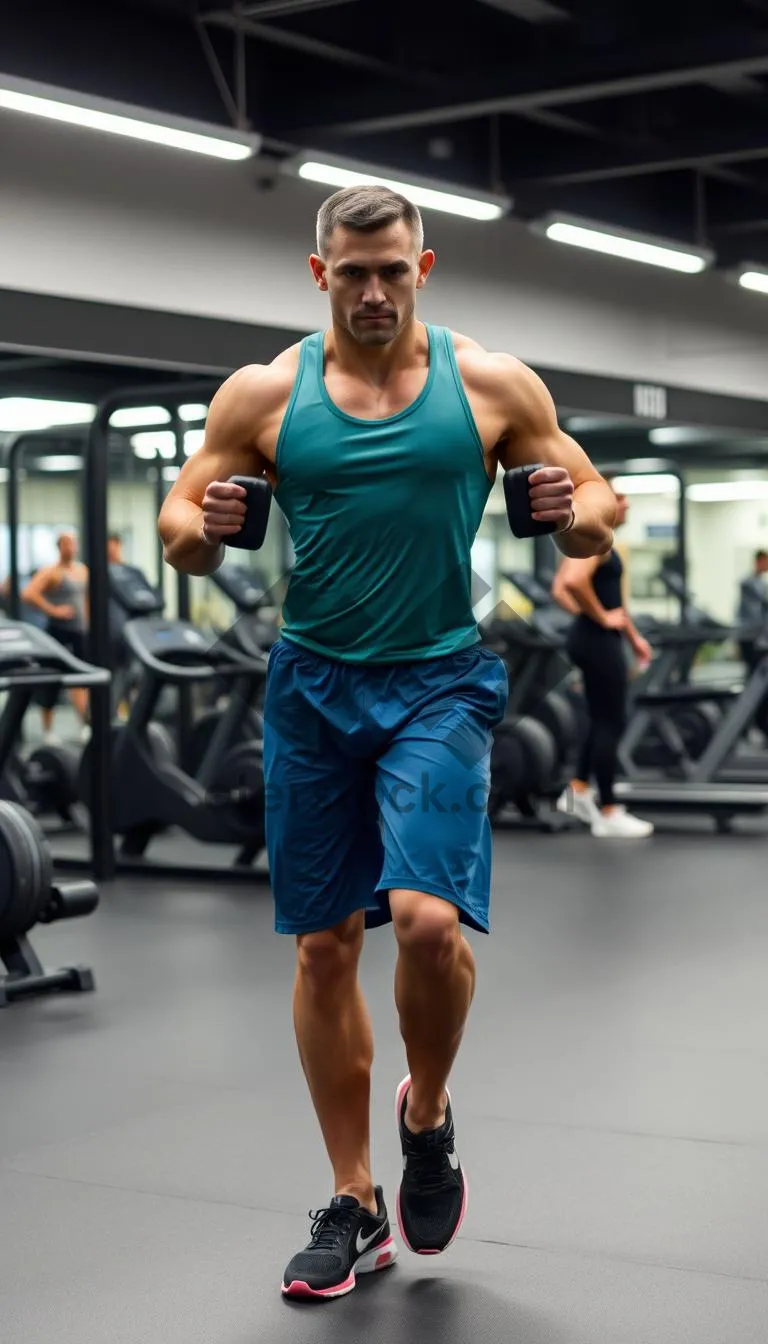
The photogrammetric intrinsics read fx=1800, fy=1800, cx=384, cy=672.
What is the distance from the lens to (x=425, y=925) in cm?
232

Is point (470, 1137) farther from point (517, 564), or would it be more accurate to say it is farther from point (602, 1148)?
point (517, 564)

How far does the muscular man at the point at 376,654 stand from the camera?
2.38m

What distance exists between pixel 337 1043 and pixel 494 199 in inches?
252

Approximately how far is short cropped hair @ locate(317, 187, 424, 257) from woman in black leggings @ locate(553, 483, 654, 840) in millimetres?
4768

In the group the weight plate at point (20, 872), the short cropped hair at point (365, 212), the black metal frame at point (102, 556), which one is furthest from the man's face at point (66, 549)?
the short cropped hair at point (365, 212)

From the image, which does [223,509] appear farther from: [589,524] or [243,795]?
[243,795]

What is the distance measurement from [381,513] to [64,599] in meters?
7.02

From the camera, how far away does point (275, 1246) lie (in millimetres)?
2674

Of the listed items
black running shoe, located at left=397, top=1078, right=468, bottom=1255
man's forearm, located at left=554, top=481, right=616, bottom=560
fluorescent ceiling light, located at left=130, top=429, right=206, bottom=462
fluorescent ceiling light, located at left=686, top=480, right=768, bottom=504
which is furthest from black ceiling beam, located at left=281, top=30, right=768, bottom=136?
fluorescent ceiling light, located at left=686, top=480, right=768, bottom=504

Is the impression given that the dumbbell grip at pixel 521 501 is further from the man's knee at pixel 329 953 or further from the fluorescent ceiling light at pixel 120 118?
the fluorescent ceiling light at pixel 120 118

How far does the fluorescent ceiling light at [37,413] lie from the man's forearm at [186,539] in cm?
683

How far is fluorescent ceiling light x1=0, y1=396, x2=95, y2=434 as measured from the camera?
927 cm

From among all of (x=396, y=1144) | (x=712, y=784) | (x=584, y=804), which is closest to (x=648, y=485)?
(x=712, y=784)

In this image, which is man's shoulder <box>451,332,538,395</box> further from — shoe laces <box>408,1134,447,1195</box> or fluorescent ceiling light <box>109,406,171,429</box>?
fluorescent ceiling light <box>109,406,171,429</box>
